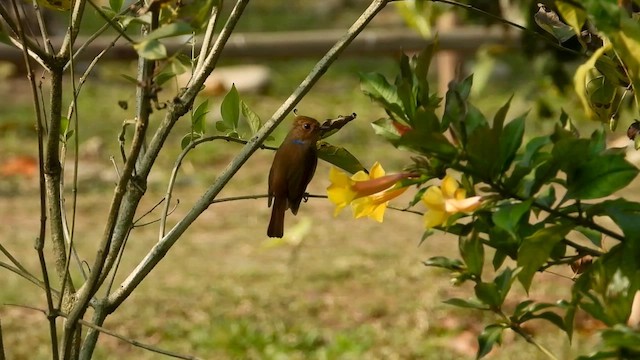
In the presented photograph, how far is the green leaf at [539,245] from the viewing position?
1058 millimetres

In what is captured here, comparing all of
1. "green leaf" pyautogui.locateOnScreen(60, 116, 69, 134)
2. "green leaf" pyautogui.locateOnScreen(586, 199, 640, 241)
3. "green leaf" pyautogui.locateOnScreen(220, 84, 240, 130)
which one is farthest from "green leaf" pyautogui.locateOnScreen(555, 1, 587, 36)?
"green leaf" pyautogui.locateOnScreen(60, 116, 69, 134)

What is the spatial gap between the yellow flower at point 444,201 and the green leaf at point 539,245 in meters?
0.06

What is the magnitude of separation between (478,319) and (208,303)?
106 cm

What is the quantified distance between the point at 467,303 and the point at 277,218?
54cm

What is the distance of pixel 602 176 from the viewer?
103cm

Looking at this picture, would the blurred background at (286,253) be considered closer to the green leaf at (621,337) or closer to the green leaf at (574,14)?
the green leaf at (574,14)

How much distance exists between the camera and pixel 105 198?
21.0 feet

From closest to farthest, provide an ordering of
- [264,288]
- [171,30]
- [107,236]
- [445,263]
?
[171,30] → [445,263] → [107,236] → [264,288]

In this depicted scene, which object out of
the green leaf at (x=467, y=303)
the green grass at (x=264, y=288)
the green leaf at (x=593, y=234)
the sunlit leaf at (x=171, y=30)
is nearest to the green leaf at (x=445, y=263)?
the green leaf at (x=467, y=303)

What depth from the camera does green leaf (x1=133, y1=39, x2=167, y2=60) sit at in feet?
3.67

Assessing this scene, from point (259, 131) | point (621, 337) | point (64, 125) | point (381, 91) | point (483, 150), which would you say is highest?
point (64, 125)

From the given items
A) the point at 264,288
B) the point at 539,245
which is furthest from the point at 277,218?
the point at 264,288

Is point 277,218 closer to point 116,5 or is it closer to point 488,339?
point 116,5

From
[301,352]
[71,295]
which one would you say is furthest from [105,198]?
[71,295]
